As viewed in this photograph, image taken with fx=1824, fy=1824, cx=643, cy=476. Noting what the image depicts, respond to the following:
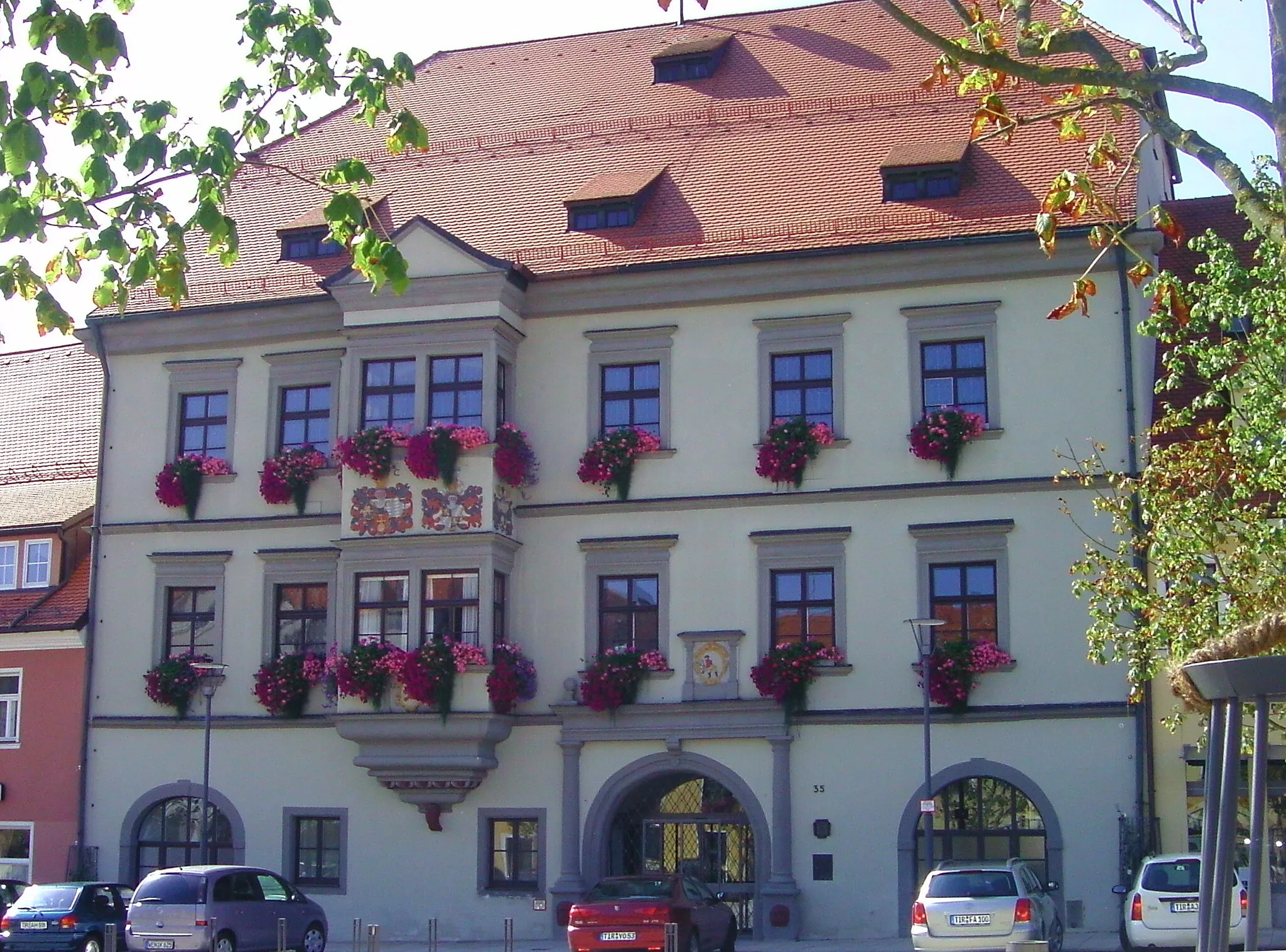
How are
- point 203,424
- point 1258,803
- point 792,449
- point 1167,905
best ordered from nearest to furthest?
1. point 1258,803
2. point 1167,905
3. point 792,449
4. point 203,424

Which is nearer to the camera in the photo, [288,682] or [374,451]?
[374,451]

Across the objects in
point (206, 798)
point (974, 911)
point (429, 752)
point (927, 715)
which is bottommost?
point (974, 911)

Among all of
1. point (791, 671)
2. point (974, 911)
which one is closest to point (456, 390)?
point (791, 671)

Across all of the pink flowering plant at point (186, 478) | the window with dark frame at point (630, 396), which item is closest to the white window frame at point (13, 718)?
the pink flowering plant at point (186, 478)

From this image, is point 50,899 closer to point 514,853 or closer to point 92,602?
point 514,853

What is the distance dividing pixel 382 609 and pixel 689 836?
6.10 metres

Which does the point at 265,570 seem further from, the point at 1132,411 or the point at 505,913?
the point at 1132,411

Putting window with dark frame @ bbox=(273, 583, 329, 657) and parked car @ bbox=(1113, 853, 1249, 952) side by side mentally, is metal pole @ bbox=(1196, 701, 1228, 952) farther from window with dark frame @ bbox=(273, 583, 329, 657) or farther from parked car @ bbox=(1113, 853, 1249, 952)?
window with dark frame @ bbox=(273, 583, 329, 657)

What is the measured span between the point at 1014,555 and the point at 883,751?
3.53m

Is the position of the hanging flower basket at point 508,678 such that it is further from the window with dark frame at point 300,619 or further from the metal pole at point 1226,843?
the metal pole at point 1226,843

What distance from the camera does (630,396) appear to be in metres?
29.5

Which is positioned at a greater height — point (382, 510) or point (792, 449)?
point (792, 449)

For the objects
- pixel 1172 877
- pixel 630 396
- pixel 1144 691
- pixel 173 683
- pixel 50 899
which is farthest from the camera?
pixel 173 683

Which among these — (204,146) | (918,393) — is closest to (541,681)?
(918,393)
